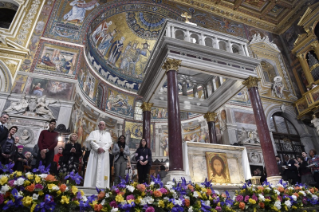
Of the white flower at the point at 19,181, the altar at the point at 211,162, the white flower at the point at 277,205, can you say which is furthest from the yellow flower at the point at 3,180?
the altar at the point at 211,162

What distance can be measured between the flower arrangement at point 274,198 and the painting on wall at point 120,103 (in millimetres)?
12163

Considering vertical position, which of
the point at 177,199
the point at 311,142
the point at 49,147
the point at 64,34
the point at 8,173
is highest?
the point at 64,34

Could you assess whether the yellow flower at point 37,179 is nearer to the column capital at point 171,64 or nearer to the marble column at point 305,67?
the column capital at point 171,64

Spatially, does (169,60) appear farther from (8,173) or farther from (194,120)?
(194,120)

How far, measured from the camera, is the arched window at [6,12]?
485 inches

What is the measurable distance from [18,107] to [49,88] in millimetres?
1536

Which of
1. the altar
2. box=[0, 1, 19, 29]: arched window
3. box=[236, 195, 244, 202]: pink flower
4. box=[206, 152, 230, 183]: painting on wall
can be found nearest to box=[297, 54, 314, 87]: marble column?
the altar

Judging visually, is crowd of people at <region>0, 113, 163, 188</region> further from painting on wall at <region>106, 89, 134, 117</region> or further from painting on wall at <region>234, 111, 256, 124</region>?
painting on wall at <region>106, 89, 134, 117</region>

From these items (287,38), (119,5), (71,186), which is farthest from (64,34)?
(287,38)

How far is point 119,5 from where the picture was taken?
45.6 ft

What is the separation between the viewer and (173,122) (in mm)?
6887

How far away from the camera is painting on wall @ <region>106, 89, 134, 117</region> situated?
602 inches

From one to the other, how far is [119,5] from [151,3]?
7.12ft

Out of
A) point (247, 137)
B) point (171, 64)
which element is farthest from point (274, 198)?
point (247, 137)
